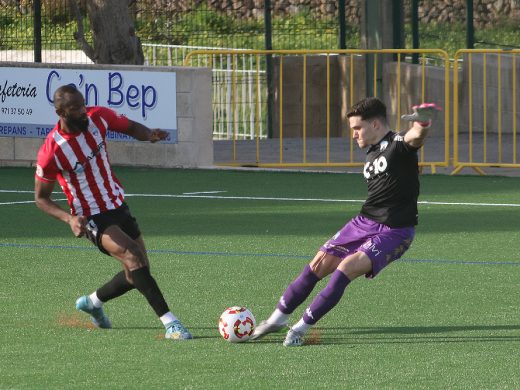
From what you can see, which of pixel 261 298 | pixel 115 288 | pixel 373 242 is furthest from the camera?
pixel 261 298

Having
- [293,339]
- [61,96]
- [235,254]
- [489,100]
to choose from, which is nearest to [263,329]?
[293,339]

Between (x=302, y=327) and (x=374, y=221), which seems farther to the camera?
(x=374, y=221)

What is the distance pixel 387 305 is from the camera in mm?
9945

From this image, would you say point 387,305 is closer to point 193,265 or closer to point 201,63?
point 193,265

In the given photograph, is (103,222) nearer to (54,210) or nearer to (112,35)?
(54,210)

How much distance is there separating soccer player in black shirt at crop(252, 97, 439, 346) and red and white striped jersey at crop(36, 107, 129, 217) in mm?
1233

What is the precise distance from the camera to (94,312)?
916 centimetres

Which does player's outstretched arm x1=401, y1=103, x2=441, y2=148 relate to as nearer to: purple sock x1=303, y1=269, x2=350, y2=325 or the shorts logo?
the shorts logo

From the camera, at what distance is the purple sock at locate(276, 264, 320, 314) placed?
875 cm

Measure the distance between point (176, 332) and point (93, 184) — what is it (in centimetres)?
103

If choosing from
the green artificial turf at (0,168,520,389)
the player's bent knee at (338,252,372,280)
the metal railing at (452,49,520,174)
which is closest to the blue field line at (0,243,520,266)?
the green artificial turf at (0,168,520,389)

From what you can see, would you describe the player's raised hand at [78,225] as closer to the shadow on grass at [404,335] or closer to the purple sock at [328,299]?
the shadow on grass at [404,335]

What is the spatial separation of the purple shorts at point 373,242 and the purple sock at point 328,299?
20cm

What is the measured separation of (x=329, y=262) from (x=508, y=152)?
12778 mm
